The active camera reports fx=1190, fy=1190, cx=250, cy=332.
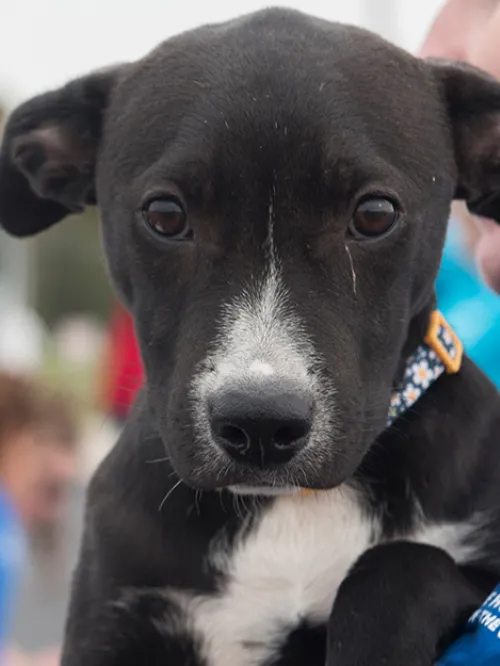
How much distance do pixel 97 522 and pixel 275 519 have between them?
0.37 m

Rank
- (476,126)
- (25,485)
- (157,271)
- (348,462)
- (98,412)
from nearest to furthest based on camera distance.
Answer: (348,462) < (157,271) < (476,126) < (25,485) < (98,412)

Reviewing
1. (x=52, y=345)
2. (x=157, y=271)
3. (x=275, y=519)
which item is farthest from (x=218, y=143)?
(x=52, y=345)

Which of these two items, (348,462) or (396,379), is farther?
(396,379)

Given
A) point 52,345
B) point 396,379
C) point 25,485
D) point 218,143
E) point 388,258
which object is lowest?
point 52,345

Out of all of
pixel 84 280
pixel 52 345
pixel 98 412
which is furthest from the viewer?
pixel 84 280

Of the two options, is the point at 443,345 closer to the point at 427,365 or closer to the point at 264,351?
the point at 427,365

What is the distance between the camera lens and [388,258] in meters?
2.28

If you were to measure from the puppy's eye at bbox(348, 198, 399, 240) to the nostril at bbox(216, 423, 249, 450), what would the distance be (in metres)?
0.46

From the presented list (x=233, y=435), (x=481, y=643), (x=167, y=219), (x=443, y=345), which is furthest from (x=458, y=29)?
(x=481, y=643)

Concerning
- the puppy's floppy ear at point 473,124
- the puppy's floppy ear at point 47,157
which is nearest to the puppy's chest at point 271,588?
the puppy's floppy ear at point 473,124

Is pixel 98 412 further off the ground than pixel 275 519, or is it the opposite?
pixel 275 519

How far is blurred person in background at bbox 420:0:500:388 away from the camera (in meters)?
2.85

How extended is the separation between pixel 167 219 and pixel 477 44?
A: 44.6 inches

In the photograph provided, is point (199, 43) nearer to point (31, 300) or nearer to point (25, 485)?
point (25, 485)
